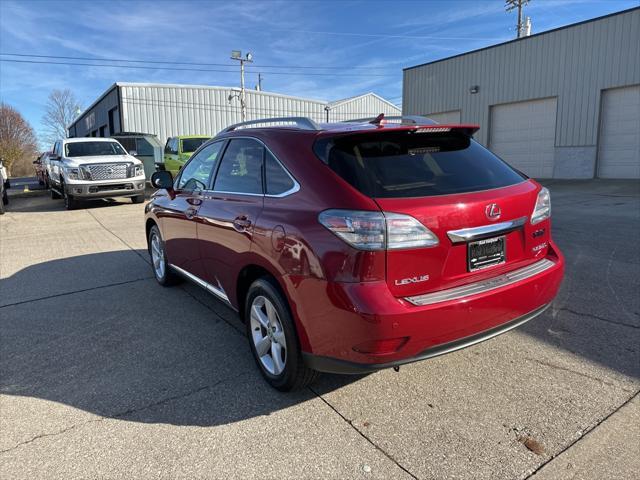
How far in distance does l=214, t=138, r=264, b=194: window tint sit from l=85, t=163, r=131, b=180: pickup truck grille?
10.5 m

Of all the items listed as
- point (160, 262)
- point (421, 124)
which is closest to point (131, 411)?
point (421, 124)

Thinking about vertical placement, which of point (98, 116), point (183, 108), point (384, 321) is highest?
point (98, 116)

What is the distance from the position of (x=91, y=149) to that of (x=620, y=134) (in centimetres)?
1882

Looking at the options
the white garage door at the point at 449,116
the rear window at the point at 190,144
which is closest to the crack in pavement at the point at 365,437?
the rear window at the point at 190,144

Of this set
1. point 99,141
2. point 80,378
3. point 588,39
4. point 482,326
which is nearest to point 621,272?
point 482,326

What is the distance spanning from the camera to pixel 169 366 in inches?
135

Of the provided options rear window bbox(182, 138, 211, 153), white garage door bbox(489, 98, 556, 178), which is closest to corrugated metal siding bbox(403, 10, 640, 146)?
white garage door bbox(489, 98, 556, 178)

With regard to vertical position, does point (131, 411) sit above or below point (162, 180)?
below

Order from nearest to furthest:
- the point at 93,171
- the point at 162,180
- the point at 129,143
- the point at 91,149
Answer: the point at 162,180 < the point at 93,171 < the point at 91,149 < the point at 129,143

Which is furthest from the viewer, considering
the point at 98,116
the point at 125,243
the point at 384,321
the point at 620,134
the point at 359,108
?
the point at 359,108

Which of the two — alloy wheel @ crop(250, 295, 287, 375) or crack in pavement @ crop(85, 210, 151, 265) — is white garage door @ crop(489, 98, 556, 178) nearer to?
crack in pavement @ crop(85, 210, 151, 265)

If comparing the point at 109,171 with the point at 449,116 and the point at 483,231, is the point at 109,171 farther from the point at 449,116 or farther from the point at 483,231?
the point at 449,116

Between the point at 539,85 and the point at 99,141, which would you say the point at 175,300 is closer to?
the point at 99,141

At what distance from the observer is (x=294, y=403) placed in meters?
2.90
